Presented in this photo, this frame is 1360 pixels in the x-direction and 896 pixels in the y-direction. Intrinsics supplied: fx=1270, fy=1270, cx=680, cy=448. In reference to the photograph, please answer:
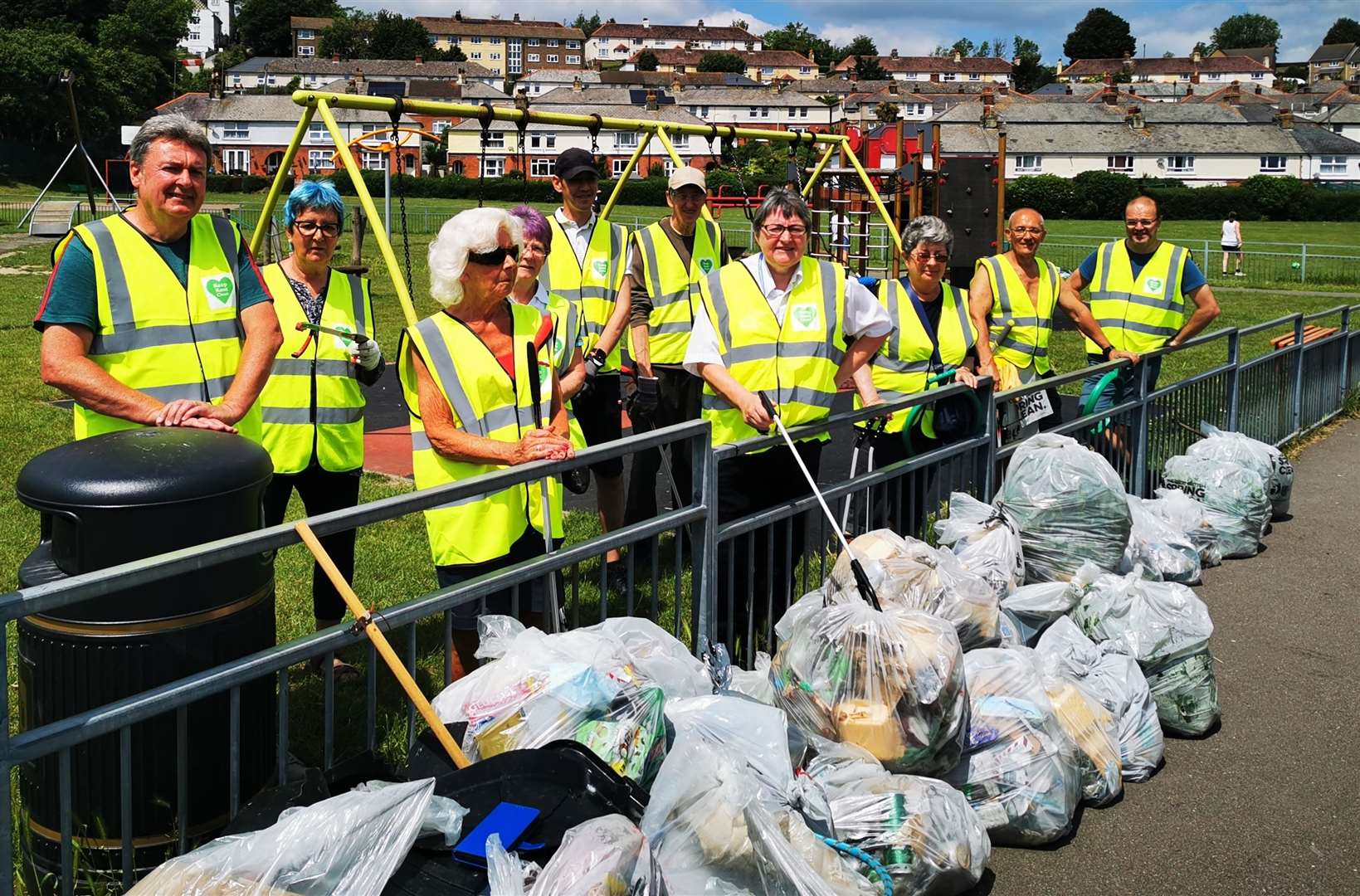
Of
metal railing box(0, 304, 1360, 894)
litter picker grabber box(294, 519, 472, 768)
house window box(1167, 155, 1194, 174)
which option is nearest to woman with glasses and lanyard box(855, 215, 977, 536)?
metal railing box(0, 304, 1360, 894)

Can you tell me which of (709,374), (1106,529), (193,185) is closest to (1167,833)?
(1106,529)

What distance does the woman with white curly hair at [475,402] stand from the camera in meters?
3.91

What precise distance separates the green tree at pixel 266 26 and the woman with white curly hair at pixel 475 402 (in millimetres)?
171088

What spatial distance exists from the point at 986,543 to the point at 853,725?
1.67 m

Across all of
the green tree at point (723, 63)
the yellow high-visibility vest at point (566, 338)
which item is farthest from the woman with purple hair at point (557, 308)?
the green tree at point (723, 63)

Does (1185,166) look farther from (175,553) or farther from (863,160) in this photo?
(175,553)

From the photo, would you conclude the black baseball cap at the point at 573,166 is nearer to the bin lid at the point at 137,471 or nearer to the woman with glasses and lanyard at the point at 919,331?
the woman with glasses and lanyard at the point at 919,331

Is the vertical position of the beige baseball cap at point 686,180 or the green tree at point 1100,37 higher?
the green tree at point 1100,37

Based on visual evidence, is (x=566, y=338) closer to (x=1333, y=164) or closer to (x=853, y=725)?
(x=853, y=725)

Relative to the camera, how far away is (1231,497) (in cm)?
711

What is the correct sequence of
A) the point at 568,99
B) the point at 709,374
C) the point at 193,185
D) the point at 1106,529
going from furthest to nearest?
the point at 568,99
the point at 1106,529
the point at 709,374
the point at 193,185

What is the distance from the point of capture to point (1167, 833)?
3.96 m

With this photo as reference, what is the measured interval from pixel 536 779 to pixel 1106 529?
3604 mm

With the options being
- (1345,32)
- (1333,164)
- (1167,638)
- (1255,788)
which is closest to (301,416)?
(1167,638)
